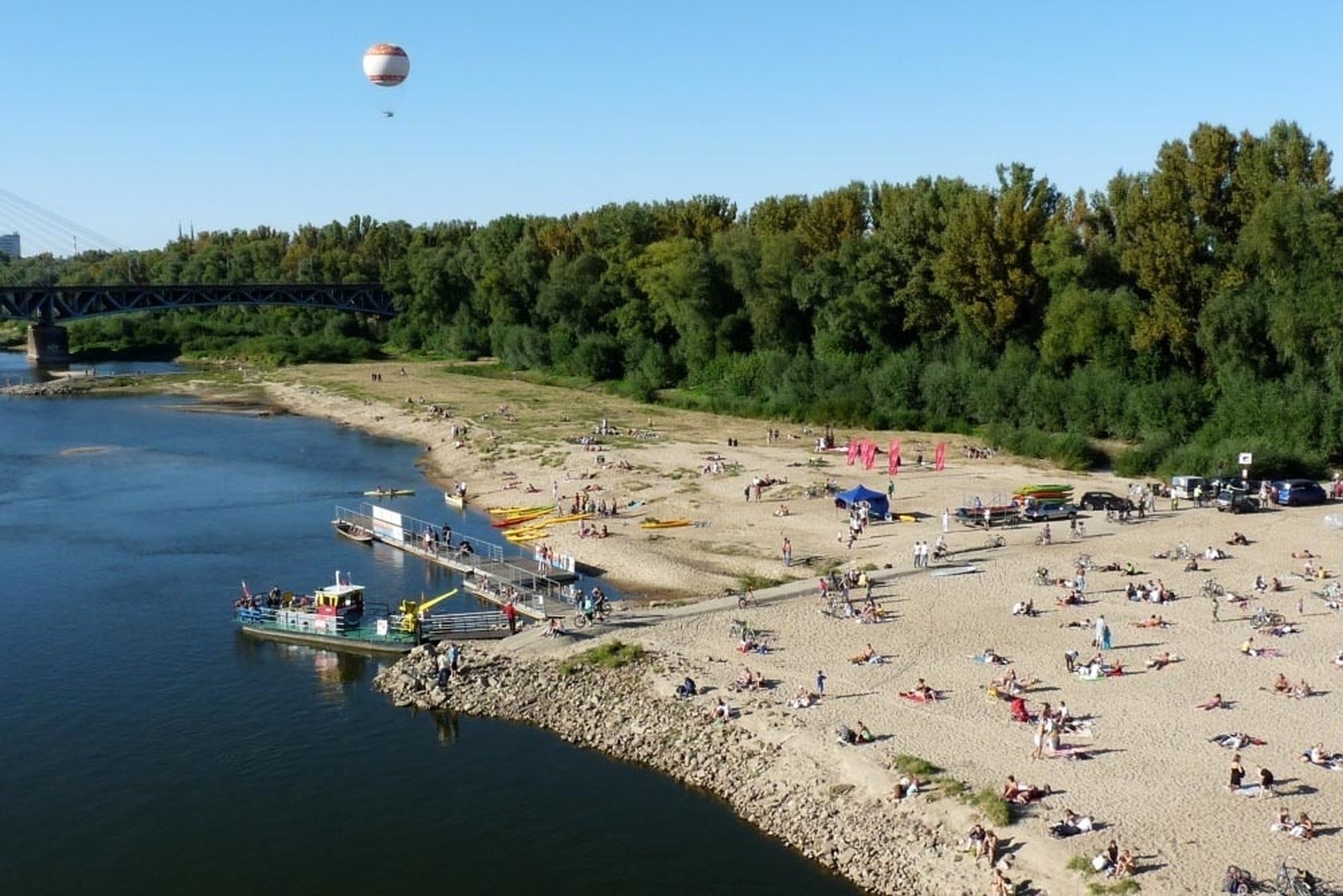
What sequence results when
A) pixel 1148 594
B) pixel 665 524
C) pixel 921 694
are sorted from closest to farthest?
pixel 921 694, pixel 1148 594, pixel 665 524

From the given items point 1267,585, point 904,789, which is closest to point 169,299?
point 1267,585

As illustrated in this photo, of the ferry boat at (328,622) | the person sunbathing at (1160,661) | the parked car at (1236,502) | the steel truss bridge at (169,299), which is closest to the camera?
the person sunbathing at (1160,661)

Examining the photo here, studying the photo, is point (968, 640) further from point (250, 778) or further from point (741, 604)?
point (250, 778)

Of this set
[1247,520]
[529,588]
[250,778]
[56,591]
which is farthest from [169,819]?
[1247,520]

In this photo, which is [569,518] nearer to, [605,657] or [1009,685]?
[605,657]

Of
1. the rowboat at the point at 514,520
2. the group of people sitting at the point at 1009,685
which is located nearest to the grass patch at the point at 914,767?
the group of people sitting at the point at 1009,685

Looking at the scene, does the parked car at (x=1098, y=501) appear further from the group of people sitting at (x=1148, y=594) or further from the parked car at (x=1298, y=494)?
the group of people sitting at (x=1148, y=594)

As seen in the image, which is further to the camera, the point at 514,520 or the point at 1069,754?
the point at 514,520
